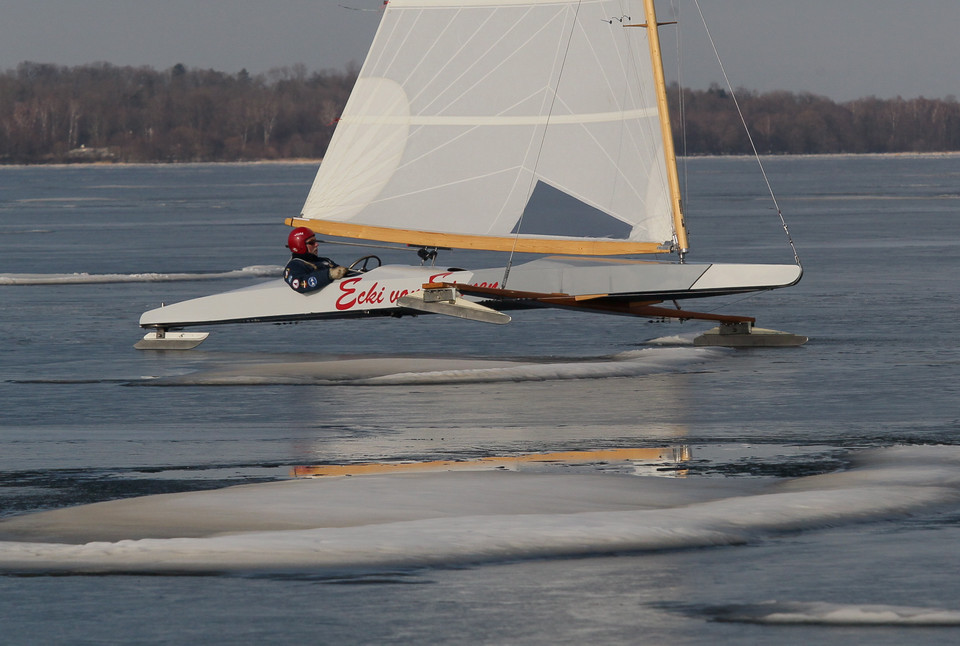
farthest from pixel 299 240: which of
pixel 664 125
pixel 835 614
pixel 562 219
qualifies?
pixel 835 614

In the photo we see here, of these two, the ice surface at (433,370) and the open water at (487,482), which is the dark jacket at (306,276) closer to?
the open water at (487,482)

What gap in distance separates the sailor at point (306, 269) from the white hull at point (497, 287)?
107 mm

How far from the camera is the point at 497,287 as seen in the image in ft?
59.1

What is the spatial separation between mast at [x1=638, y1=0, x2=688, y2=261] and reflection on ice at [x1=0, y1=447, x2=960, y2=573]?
7913mm

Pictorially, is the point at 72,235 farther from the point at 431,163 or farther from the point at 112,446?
the point at 112,446

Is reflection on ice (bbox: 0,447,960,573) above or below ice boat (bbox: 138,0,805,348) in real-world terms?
below

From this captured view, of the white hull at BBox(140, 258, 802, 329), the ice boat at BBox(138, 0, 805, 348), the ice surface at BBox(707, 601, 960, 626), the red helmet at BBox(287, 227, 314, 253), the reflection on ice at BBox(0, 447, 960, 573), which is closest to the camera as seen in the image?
the ice surface at BBox(707, 601, 960, 626)

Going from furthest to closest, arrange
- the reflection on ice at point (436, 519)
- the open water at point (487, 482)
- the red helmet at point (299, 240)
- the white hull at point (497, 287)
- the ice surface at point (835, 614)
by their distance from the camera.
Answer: the red helmet at point (299, 240), the white hull at point (497, 287), the reflection on ice at point (436, 519), the open water at point (487, 482), the ice surface at point (835, 614)

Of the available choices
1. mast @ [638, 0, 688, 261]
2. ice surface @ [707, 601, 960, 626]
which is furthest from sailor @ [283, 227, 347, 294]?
ice surface @ [707, 601, 960, 626]

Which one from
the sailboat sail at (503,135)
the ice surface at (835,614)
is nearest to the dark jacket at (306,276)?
the sailboat sail at (503,135)

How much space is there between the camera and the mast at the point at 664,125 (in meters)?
18.0

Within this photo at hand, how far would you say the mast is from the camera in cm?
1805

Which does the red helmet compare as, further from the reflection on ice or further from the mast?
the reflection on ice

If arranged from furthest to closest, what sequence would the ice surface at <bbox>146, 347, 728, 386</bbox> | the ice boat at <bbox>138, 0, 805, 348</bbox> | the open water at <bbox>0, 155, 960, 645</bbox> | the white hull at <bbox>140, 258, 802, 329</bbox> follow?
the ice boat at <bbox>138, 0, 805, 348</bbox> < the white hull at <bbox>140, 258, 802, 329</bbox> < the ice surface at <bbox>146, 347, 728, 386</bbox> < the open water at <bbox>0, 155, 960, 645</bbox>
